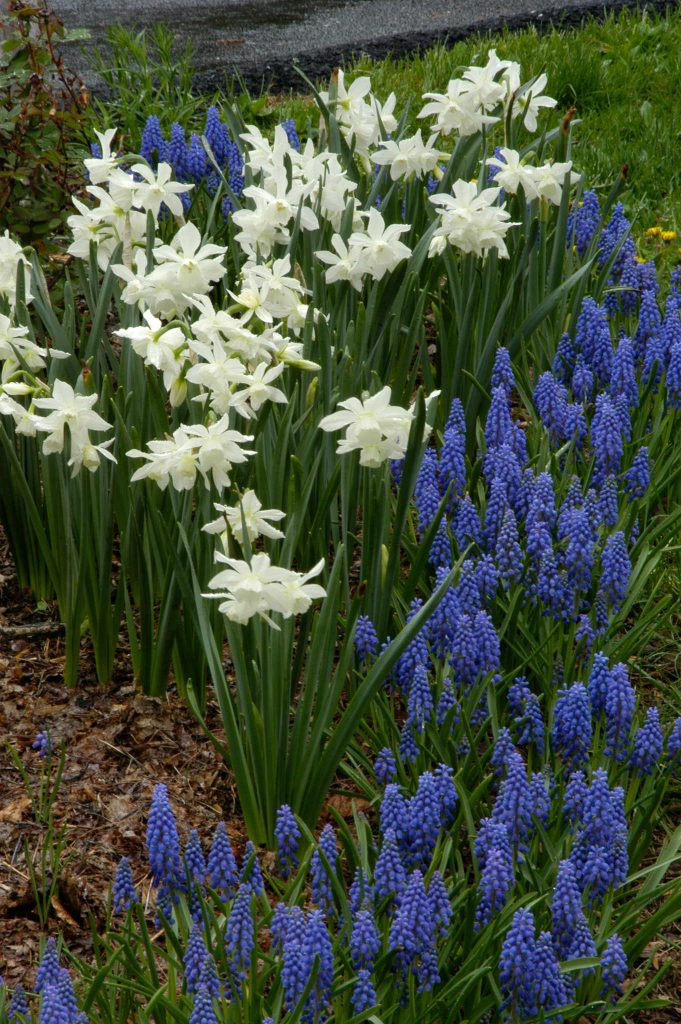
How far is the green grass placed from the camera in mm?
5656

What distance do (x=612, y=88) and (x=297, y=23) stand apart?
11.2 feet

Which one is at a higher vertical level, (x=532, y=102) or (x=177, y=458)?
(x=532, y=102)

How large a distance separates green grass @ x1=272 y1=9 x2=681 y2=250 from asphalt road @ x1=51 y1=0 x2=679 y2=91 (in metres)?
0.69

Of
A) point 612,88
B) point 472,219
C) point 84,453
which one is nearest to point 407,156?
point 472,219

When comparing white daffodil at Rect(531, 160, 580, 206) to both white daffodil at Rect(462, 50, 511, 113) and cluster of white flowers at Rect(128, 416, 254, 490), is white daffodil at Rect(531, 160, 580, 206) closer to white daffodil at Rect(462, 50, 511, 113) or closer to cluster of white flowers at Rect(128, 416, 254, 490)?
white daffodil at Rect(462, 50, 511, 113)

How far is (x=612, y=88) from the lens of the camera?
6.55m

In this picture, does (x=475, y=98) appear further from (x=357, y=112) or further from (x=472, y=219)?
(x=472, y=219)

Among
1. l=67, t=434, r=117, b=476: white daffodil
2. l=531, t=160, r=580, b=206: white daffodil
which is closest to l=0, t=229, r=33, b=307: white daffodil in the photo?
l=67, t=434, r=117, b=476: white daffodil

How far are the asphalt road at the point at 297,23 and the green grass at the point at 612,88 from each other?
69 centimetres

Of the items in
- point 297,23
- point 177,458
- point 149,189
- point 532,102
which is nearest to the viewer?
point 177,458

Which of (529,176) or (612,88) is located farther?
(612,88)

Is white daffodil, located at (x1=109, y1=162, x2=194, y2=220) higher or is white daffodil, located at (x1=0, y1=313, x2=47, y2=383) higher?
white daffodil, located at (x1=109, y1=162, x2=194, y2=220)

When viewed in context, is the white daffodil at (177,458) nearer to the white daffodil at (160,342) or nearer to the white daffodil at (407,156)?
the white daffodil at (160,342)

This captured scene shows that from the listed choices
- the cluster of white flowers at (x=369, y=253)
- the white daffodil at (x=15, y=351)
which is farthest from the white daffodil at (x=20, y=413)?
the cluster of white flowers at (x=369, y=253)
